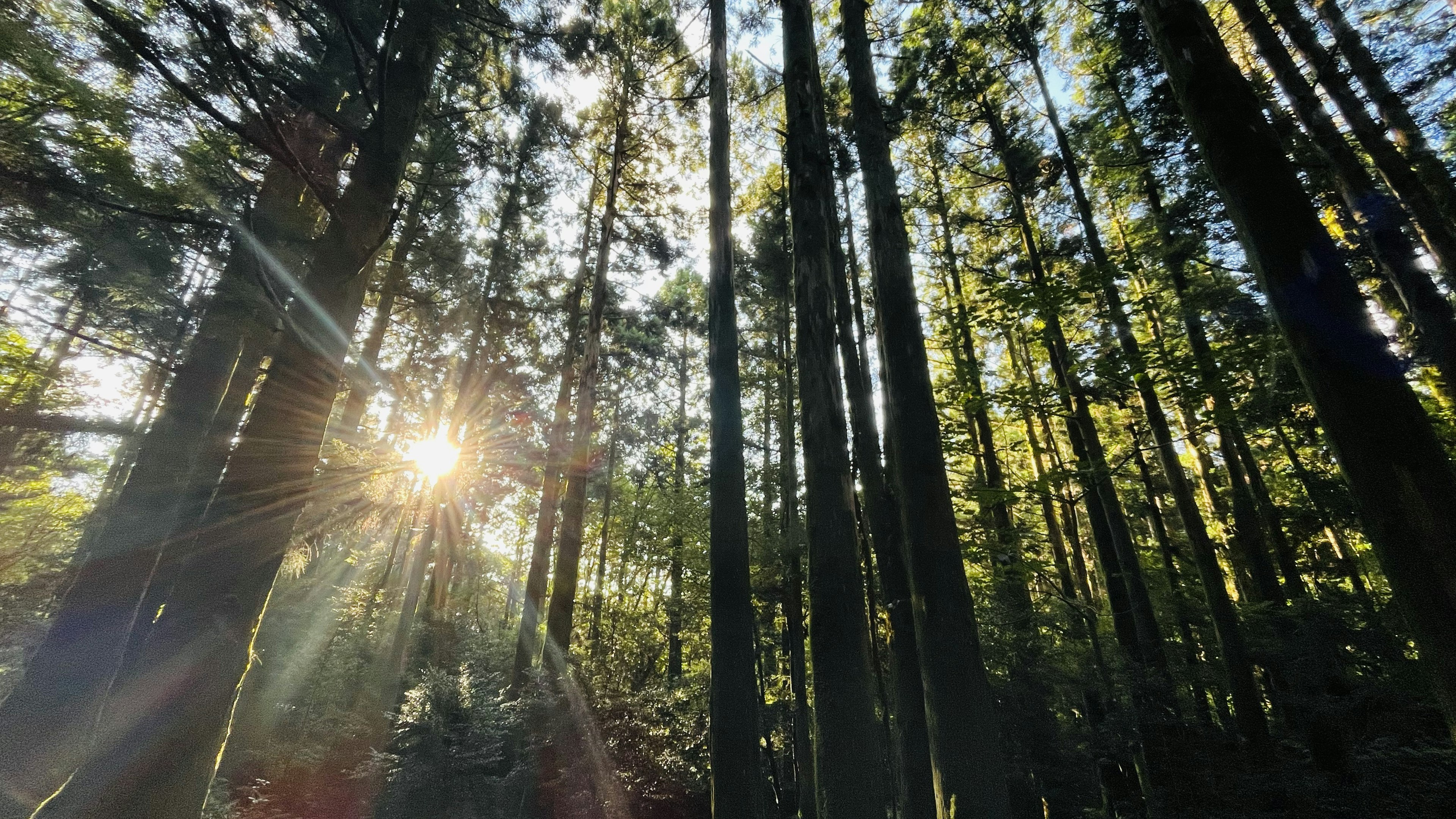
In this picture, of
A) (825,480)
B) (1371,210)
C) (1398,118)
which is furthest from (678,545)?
(1398,118)

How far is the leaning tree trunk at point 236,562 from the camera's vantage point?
2572 millimetres

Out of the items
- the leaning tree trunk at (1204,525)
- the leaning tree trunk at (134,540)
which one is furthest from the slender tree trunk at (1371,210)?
the leaning tree trunk at (134,540)

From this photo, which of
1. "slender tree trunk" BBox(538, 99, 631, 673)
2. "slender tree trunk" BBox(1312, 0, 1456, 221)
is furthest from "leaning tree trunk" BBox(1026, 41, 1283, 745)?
"slender tree trunk" BBox(538, 99, 631, 673)

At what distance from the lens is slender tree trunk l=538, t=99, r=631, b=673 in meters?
8.96

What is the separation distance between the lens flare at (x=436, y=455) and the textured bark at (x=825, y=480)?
41.4 ft

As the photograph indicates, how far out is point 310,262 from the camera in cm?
357

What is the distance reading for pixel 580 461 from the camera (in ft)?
32.0

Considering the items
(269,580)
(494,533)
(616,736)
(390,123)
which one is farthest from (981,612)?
(494,533)

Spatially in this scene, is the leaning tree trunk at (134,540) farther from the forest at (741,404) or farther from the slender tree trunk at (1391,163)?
the slender tree trunk at (1391,163)

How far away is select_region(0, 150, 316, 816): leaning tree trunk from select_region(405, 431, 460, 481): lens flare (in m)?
7.75

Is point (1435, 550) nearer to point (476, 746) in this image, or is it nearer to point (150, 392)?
point (476, 746)

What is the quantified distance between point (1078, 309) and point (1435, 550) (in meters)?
11.3

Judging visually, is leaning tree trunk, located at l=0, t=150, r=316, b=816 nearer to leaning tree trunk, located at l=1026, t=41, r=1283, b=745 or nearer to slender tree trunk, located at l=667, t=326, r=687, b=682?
slender tree trunk, located at l=667, t=326, r=687, b=682

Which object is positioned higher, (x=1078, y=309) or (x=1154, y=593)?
(x=1078, y=309)
